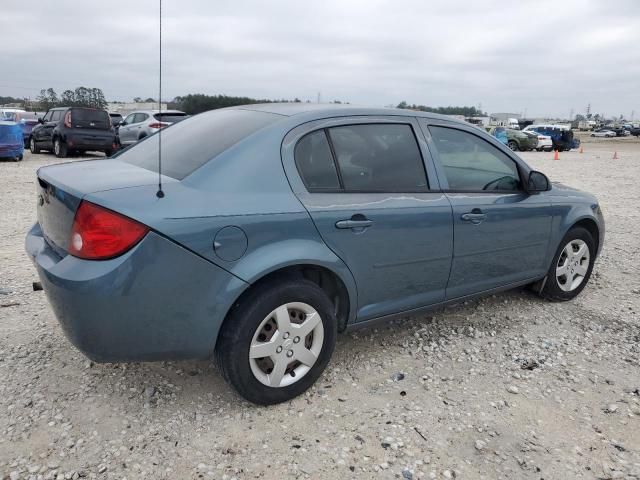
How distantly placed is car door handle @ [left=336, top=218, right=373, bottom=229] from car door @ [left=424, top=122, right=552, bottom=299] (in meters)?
0.73

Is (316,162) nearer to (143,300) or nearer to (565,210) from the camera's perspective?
(143,300)

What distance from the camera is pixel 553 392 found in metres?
3.06

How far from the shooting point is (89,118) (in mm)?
15266

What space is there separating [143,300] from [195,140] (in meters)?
1.10

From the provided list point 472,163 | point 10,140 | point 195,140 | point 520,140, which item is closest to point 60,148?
point 10,140

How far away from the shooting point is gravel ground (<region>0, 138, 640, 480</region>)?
7.84 ft

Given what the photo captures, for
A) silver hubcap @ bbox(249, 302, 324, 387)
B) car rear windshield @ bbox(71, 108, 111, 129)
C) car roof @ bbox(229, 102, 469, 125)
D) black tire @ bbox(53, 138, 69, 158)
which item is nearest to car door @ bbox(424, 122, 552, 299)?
car roof @ bbox(229, 102, 469, 125)

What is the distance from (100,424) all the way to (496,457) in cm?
195

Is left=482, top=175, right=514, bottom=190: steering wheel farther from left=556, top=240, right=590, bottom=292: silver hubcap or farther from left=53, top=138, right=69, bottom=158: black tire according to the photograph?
left=53, top=138, right=69, bottom=158: black tire

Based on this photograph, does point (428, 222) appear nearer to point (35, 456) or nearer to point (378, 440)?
point (378, 440)

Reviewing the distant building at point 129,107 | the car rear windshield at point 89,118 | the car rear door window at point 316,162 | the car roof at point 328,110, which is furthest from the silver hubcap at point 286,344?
the distant building at point 129,107

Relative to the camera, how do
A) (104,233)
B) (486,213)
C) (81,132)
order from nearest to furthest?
(104,233), (486,213), (81,132)

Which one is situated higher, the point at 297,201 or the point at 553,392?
the point at 297,201

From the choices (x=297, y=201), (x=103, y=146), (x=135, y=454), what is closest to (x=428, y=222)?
(x=297, y=201)
